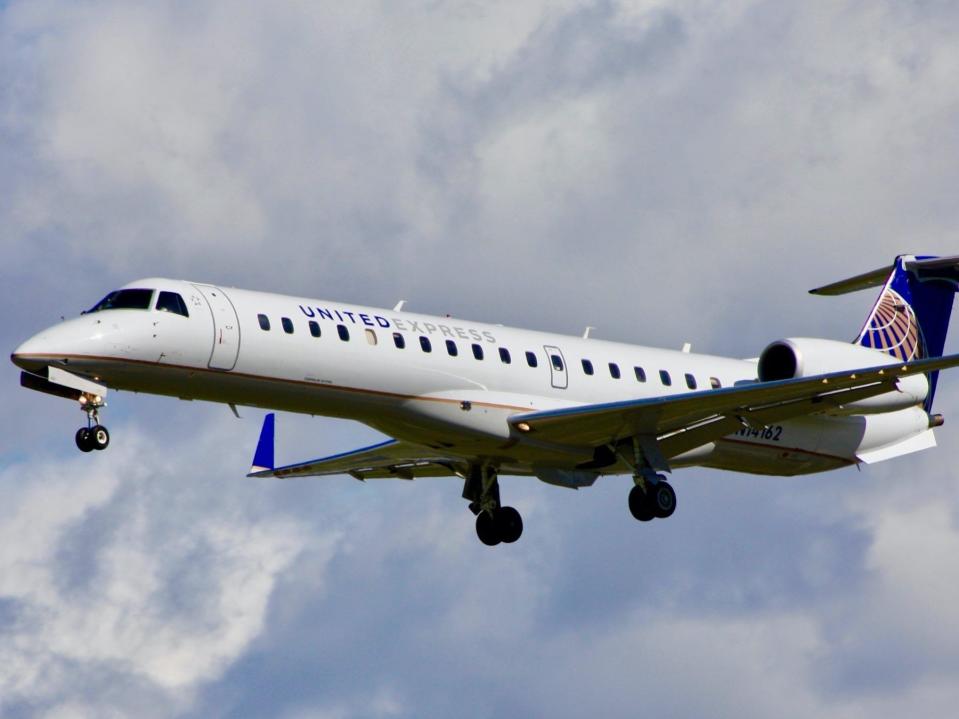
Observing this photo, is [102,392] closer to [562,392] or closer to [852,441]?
[562,392]

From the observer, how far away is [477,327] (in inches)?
1303

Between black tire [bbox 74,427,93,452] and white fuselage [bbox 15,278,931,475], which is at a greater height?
white fuselage [bbox 15,278,931,475]

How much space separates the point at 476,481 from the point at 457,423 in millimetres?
4285

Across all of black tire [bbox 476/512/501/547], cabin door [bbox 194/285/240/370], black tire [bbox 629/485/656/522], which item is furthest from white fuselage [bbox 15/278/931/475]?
black tire [bbox 476/512/501/547]

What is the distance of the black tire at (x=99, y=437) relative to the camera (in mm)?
28703

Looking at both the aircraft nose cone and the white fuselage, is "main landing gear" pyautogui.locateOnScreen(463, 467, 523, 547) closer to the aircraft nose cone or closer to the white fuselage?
the white fuselage

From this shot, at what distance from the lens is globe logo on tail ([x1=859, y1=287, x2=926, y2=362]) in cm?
3822

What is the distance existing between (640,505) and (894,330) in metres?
8.19

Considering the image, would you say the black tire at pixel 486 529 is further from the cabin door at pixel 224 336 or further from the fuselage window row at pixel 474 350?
the cabin door at pixel 224 336

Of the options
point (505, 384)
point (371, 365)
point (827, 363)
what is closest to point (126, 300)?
point (371, 365)

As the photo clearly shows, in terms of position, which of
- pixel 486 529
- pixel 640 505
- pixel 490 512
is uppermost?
pixel 490 512

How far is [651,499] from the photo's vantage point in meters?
33.3

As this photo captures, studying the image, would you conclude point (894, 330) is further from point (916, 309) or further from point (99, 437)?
point (99, 437)

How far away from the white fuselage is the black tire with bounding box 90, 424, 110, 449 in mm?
812
